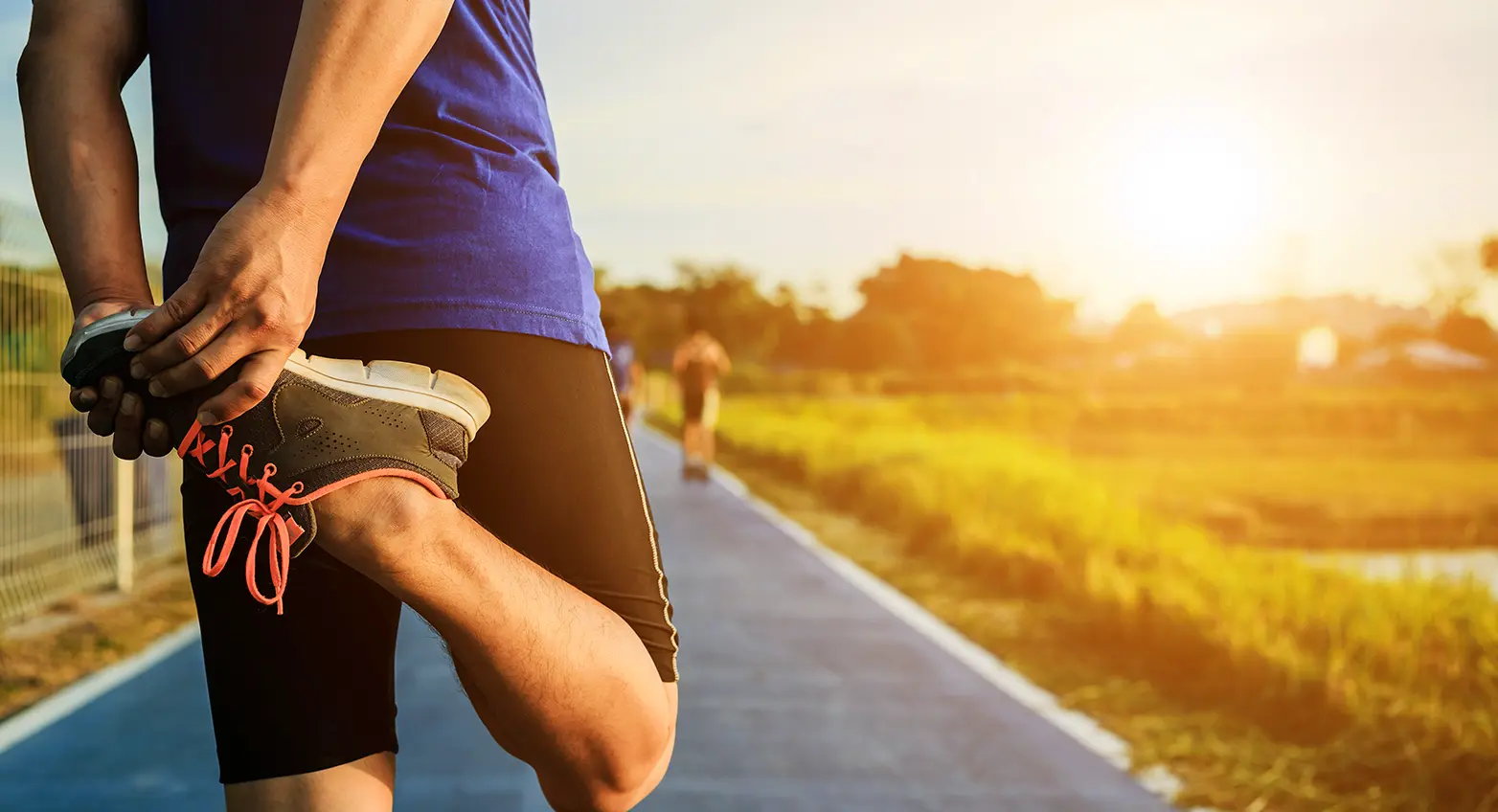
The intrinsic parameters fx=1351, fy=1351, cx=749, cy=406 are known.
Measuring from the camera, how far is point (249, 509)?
51.9 inches

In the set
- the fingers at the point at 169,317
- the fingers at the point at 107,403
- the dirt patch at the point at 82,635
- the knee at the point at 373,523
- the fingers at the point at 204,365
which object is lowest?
the dirt patch at the point at 82,635

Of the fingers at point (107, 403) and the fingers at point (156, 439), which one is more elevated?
the fingers at point (107, 403)

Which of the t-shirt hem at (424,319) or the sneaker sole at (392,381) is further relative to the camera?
the t-shirt hem at (424,319)

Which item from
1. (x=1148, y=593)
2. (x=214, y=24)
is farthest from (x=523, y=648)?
(x=1148, y=593)

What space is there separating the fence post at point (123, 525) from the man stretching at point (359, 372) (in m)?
5.98

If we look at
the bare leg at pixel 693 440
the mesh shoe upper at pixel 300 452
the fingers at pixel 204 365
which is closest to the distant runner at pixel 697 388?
the bare leg at pixel 693 440

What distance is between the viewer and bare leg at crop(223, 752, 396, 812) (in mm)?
1480

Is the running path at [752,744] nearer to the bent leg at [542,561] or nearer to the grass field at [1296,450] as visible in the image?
the bent leg at [542,561]

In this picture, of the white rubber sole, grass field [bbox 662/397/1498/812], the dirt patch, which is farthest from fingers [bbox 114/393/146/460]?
the dirt patch

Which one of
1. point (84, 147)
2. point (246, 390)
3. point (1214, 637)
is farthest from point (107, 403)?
point (1214, 637)

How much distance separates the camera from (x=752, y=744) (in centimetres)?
434

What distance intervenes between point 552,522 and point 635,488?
0.14m

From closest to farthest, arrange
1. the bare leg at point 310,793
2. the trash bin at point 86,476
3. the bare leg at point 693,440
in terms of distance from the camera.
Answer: the bare leg at point 310,793 → the trash bin at point 86,476 → the bare leg at point 693,440

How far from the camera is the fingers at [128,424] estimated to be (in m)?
1.20
